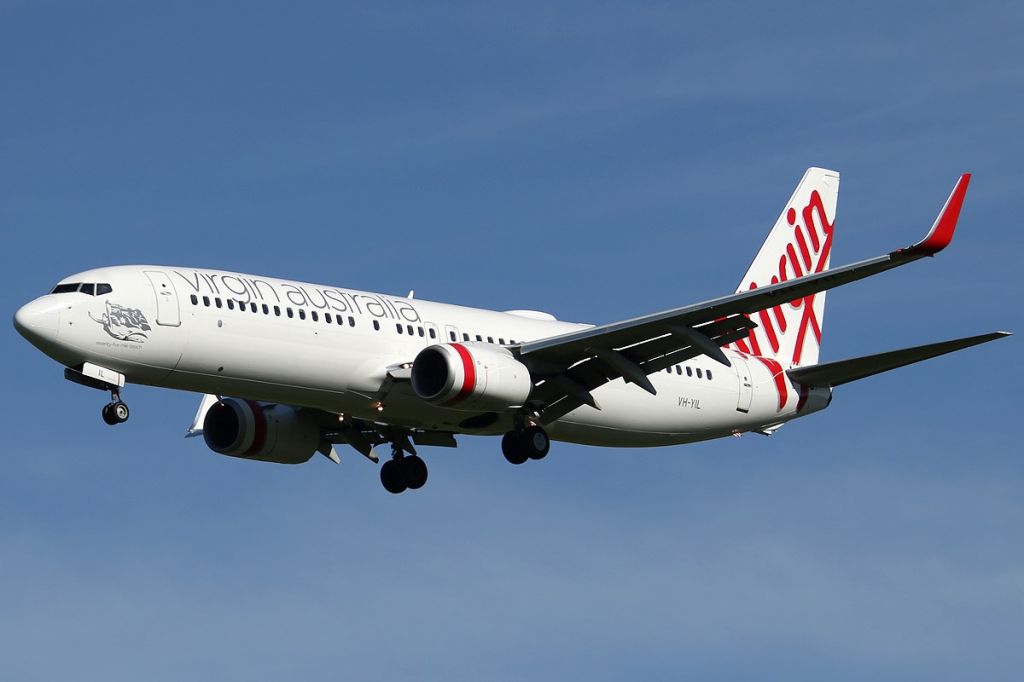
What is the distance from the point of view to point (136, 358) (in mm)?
42625

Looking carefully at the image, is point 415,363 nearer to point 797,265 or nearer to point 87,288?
point 87,288

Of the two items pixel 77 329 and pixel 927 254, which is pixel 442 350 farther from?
pixel 927 254

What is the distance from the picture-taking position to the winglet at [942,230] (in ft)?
129

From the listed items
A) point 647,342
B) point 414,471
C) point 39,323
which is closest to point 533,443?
point 647,342

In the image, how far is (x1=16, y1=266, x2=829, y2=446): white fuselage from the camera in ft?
140

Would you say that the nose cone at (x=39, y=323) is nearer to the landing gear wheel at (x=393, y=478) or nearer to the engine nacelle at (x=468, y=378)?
the engine nacelle at (x=468, y=378)

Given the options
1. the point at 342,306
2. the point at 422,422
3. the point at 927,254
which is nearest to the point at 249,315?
the point at 342,306

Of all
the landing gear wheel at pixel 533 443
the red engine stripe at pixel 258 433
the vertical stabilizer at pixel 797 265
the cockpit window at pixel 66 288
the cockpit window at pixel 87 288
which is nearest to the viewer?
the cockpit window at pixel 87 288

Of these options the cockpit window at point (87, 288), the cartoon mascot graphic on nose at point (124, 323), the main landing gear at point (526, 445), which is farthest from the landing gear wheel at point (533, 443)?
the cockpit window at point (87, 288)

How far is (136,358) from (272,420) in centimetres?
807

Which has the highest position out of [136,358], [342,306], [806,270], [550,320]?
[806,270]

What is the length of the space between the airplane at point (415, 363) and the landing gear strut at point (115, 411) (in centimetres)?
3

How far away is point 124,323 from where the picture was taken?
1674 inches

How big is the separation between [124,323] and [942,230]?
19.1m
